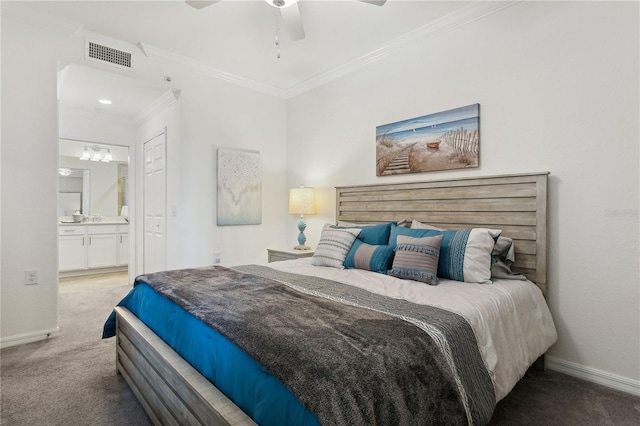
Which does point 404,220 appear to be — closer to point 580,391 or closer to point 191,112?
point 580,391

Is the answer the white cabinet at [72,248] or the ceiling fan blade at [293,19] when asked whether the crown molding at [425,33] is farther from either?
the white cabinet at [72,248]

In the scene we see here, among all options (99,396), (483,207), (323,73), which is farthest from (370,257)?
(323,73)

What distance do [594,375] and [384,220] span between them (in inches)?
74.7

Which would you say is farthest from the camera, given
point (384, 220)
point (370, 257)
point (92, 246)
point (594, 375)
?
point (92, 246)

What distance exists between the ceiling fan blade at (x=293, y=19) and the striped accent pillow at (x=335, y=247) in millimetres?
1630

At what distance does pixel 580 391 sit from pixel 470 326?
1.22 m

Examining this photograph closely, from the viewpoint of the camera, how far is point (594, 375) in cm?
214

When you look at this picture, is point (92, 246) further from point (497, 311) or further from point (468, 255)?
point (497, 311)

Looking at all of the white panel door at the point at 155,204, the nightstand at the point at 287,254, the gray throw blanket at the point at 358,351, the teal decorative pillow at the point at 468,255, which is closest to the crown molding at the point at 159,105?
the white panel door at the point at 155,204

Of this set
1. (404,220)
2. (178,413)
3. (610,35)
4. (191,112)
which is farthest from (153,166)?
(610,35)

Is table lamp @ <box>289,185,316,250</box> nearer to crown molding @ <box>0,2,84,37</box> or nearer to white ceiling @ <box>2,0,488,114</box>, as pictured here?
white ceiling @ <box>2,0,488,114</box>

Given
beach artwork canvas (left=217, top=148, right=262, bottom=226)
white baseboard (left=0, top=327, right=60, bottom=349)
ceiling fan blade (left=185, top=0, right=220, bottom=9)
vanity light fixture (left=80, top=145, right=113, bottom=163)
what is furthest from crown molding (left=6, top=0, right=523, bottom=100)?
vanity light fixture (left=80, top=145, right=113, bottom=163)

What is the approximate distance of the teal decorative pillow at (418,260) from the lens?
2172 millimetres

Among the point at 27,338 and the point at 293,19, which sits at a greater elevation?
the point at 293,19
